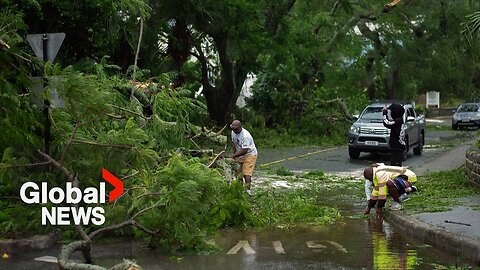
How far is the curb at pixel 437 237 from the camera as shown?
31.3 feet

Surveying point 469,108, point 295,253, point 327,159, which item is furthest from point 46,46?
point 469,108

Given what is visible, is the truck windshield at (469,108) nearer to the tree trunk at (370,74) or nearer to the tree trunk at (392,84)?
the tree trunk at (392,84)

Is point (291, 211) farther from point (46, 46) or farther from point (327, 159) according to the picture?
point (327, 159)

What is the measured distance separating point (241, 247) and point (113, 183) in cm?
199

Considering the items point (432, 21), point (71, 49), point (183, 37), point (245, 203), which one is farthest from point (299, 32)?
point (245, 203)

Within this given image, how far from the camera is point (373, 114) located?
84.0 feet

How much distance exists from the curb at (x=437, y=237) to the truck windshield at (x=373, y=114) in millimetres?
12583

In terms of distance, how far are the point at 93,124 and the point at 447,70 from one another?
41.5m

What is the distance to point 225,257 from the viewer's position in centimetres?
995

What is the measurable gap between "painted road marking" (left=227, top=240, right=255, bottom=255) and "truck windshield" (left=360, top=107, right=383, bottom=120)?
49.0 feet

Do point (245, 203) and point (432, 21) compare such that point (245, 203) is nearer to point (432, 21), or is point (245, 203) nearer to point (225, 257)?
point (225, 257)

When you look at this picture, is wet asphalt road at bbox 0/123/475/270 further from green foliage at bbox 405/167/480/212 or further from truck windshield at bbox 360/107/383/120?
truck windshield at bbox 360/107/383/120

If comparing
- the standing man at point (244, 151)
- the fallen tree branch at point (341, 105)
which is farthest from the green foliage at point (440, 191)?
the fallen tree branch at point (341, 105)

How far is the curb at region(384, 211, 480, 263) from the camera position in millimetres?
9531
